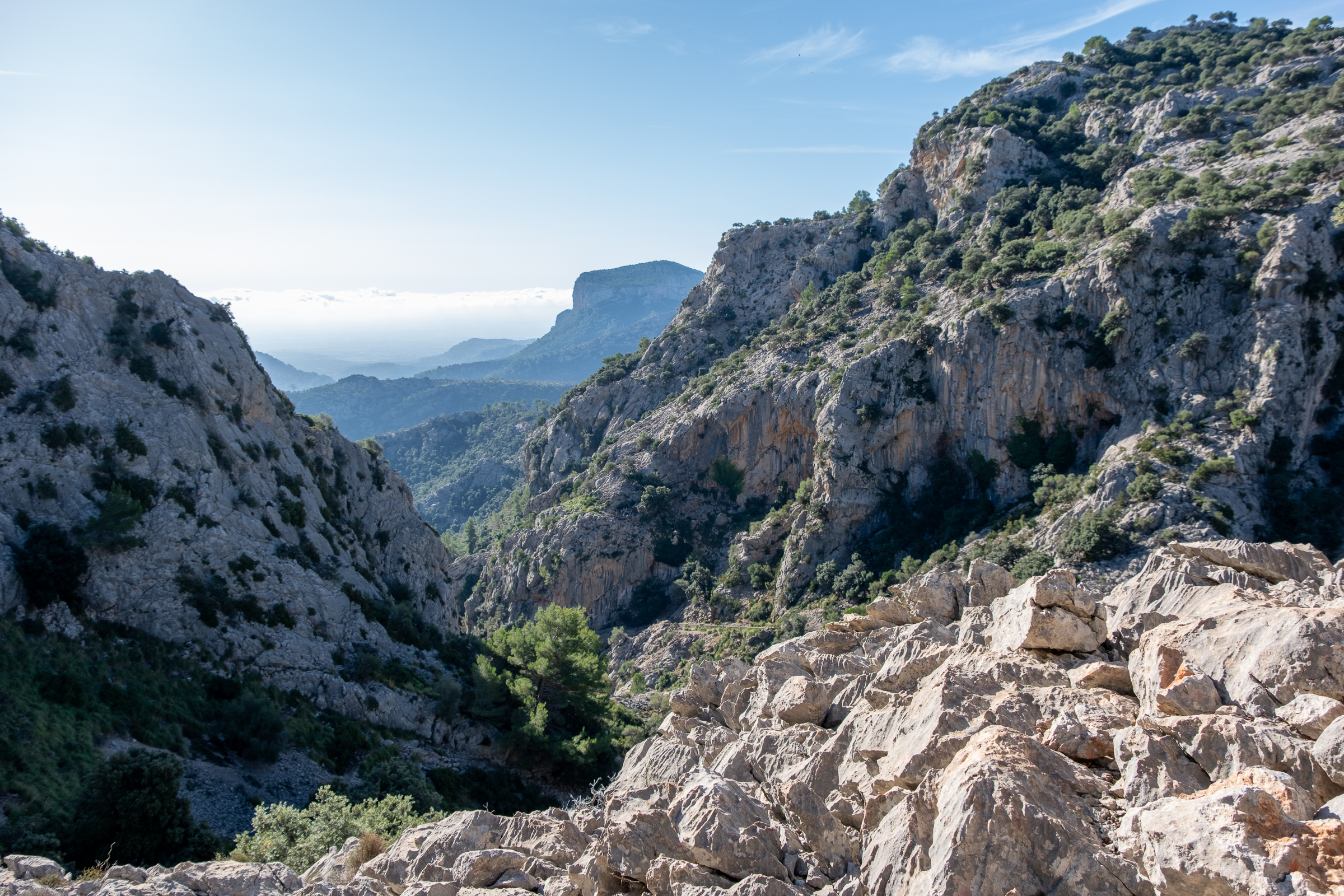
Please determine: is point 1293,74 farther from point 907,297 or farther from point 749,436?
point 749,436

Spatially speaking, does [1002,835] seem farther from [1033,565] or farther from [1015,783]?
[1033,565]

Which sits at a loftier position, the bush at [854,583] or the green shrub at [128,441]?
the green shrub at [128,441]

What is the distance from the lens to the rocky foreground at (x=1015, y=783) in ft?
30.0

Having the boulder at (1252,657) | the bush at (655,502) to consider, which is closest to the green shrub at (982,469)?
the bush at (655,502)

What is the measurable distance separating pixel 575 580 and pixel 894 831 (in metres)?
70.1

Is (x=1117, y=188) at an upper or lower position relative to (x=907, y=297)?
upper

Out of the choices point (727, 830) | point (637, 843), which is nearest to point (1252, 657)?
point (727, 830)

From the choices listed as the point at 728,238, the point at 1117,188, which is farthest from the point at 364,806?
the point at 728,238

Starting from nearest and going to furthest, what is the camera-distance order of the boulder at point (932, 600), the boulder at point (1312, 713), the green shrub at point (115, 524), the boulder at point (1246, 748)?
1. the boulder at point (1246, 748)
2. the boulder at point (1312, 713)
3. the boulder at point (932, 600)
4. the green shrub at point (115, 524)

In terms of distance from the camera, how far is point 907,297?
73312 mm

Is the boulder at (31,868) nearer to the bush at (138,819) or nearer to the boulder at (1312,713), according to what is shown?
the bush at (138,819)

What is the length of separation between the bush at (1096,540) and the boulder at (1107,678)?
3152cm

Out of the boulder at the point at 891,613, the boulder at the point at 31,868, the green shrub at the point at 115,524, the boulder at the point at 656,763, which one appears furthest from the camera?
the green shrub at the point at 115,524

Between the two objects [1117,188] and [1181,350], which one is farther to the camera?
[1117,188]
